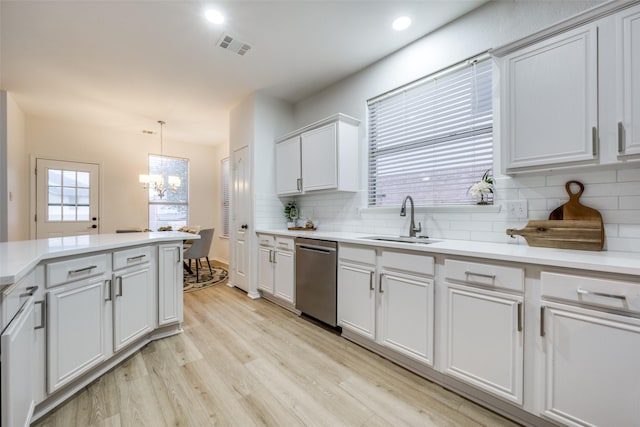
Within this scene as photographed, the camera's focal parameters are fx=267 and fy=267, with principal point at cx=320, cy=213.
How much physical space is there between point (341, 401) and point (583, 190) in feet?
6.43

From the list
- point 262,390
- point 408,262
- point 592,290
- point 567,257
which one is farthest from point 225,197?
point 592,290

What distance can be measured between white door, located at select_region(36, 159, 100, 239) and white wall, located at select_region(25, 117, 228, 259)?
0.43ft

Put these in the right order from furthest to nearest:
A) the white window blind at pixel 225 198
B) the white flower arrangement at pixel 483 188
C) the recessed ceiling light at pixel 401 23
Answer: the white window blind at pixel 225 198 → the recessed ceiling light at pixel 401 23 → the white flower arrangement at pixel 483 188

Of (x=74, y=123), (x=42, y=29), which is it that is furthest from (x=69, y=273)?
(x=74, y=123)

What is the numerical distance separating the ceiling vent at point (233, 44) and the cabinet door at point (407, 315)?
2547mm

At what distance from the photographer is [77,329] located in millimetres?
1628

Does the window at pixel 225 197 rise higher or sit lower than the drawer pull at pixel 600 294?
higher

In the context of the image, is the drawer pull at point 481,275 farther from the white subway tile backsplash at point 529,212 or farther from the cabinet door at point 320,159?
the cabinet door at point 320,159

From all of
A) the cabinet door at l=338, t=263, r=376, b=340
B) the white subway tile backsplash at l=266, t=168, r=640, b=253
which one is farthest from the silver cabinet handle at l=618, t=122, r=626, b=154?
the cabinet door at l=338, t=263, r=376, b=340

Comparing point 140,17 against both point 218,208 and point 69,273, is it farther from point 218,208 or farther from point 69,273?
point 218,208

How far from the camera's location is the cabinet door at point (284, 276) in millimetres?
2969

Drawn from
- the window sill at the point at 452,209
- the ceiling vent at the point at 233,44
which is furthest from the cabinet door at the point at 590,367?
the ceiling vent at the point at 233,44

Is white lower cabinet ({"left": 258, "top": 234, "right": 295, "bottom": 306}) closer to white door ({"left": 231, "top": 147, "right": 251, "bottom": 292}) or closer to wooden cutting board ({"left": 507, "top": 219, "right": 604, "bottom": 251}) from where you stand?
white door ({"left": 231, "top": 147, "right": 251, "bottom": 292})

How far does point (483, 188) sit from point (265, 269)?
254 cm
